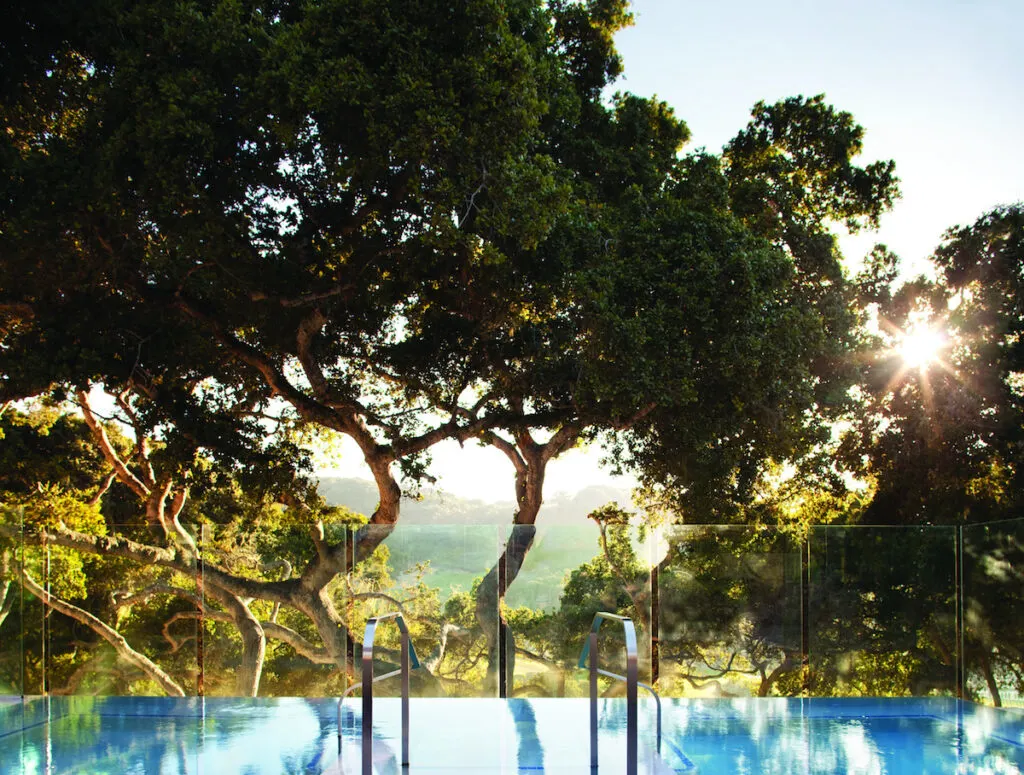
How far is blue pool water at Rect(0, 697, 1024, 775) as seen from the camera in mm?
6340

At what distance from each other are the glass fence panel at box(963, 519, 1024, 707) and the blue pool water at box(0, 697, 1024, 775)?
0.84 feet

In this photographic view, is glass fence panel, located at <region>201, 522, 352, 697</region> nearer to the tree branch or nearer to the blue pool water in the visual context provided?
the blue pool water

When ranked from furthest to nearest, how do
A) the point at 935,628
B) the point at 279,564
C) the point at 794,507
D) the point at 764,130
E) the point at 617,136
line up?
1. the point at 794,507
2. the point at 764,130
3. the point at 617,136
4. the point at 279,564
5. the point at 935,628

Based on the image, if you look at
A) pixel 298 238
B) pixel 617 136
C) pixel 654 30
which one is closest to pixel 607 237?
pixel 617 136

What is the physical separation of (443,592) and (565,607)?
1.21 meters

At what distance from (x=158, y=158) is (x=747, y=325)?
6185 millimetres

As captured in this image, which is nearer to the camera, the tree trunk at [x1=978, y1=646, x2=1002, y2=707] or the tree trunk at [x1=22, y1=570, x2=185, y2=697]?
Answer: the tree trunk at [x1=978, y1=646, x2=1002, y2=707]

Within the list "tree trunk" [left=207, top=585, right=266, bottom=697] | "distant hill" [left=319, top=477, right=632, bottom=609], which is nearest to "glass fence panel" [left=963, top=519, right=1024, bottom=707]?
"distant hill" [left=319, top=477, right=632, bottom=609]

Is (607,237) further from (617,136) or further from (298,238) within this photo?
(298,238)

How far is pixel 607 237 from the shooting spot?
10.5m

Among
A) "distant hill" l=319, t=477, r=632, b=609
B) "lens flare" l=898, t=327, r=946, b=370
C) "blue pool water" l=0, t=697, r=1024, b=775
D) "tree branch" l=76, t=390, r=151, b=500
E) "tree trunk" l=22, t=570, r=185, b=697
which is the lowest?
"blue pool water" l=0, t=697, r=1024, b=775

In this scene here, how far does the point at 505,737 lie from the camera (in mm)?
7102

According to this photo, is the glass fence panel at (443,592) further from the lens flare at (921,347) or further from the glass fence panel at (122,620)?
the lens flare at (921,347)

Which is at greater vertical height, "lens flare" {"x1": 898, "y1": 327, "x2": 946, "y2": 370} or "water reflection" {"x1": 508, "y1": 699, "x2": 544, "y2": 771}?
Answer: "lens flare" {"x1": 898, "y1": 327, "x2": 946, "y2": 370}
